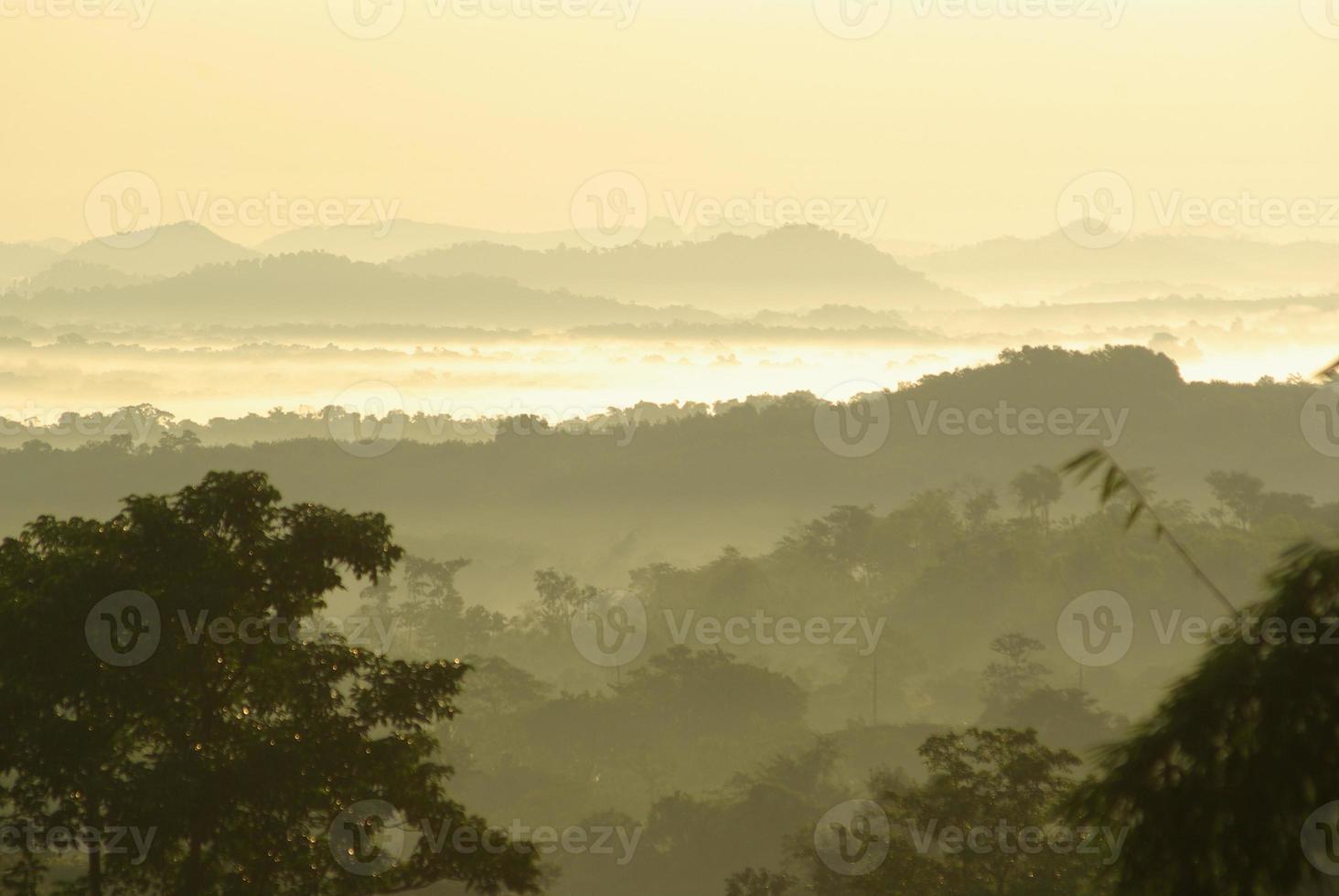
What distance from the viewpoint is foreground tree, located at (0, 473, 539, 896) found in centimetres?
1490

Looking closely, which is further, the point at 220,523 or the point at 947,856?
the point at 947,856

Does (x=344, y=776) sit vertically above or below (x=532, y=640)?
above

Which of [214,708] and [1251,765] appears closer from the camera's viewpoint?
[1251,765]

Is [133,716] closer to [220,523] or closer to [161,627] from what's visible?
[161,627]

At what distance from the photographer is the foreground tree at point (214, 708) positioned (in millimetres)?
14898

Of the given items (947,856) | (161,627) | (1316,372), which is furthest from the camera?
(947,856)

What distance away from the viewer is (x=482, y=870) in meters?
15.7

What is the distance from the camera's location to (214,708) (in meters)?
15.7

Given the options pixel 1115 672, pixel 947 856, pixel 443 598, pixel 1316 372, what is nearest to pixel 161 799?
pixel 1316 372

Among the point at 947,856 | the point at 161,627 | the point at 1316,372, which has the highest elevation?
the point at 1316,372

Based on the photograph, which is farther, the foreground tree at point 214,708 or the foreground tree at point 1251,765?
the foreground tree at point 214,708

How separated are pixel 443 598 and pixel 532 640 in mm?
7236

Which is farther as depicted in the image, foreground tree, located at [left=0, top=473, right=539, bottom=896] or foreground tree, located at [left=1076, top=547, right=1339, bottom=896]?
foreground tree, located at [left=0, top=473, right=539, bottom=896]

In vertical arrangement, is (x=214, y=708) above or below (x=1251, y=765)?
below
